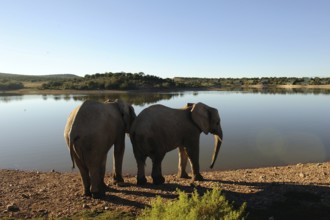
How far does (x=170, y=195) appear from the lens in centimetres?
999

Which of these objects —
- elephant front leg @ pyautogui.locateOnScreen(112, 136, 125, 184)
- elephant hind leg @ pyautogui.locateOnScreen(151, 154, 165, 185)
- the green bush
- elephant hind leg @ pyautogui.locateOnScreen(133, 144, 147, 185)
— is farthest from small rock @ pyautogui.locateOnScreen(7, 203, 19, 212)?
the green bush

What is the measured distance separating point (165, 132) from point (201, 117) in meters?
1.42

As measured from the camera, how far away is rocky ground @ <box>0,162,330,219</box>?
28.7ft

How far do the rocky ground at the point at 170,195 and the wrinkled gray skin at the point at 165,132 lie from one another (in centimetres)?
72

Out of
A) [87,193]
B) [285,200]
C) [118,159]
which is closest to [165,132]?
[118,159]

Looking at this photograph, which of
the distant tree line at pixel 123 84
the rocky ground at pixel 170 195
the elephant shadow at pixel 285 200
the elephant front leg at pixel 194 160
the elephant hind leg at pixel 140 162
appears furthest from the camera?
the distant tree line at pixel 123 84

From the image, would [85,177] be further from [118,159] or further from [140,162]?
[140,162]

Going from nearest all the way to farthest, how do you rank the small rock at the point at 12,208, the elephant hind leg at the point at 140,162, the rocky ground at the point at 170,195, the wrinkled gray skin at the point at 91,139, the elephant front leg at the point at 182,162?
the rocky ground at the point at 170,195
the small rock at the point at 12,208
the wrinkled gray skin at the point at 91,139
the elephant hind leg at the point at 140,162
the elephant front leg at the point at 182,162

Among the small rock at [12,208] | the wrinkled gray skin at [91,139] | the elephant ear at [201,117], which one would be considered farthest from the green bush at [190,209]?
the elephant ear at [201,117]

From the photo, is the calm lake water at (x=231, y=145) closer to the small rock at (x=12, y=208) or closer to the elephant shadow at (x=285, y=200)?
the elephant shadow at (x=285, y=200)

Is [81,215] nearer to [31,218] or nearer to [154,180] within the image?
[31,218]

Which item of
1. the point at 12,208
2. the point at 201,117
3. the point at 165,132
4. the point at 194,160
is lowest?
the point at 12,208

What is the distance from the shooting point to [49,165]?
1745 centimetres

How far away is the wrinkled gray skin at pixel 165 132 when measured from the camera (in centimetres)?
1125
